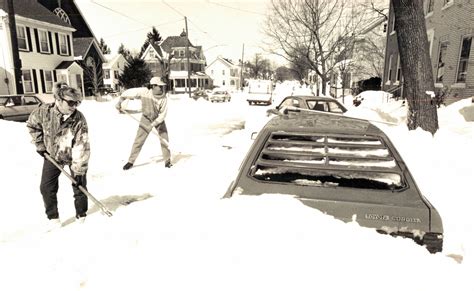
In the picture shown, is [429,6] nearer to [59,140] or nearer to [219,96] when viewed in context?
[59,140]

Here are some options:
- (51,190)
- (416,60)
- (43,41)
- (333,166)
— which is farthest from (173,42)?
(333,166)

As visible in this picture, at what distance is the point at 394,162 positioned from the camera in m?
2.54

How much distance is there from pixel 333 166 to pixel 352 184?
0.44 metres

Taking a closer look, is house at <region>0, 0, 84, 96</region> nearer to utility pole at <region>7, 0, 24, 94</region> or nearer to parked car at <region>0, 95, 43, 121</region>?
utility pole at <region>7, 0, 24, 94</region>

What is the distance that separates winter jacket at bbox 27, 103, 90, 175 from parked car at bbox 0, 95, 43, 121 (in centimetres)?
1212

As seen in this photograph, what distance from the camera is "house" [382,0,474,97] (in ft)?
41.1

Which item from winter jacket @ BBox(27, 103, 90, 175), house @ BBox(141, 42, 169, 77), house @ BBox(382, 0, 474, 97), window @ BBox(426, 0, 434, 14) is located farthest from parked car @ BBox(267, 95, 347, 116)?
house @ BBox(141, 42, 169, 77)

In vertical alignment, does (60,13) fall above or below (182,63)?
above

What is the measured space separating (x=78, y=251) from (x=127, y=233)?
0.60 metres

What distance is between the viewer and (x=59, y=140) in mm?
4039

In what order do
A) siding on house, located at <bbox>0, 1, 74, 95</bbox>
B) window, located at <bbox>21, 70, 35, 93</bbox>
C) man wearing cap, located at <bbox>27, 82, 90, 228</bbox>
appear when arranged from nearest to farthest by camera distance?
1. man wearing cap, located at <bbox>27, 82, 90, 228</bbox>
2. siding on house, located at <bbox>0, 1, 74, 95</bbox>
3. window, located at <bbox>21, 70, 35, 93</bbox>

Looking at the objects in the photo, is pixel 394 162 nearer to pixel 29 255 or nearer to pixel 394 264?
pixel 394 264

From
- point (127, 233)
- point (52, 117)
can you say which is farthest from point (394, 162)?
point (52, 117)

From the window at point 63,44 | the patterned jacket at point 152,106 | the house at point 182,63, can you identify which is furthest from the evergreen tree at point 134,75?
the patterned jacket at point 152,106
